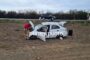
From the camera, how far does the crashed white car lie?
83.3ft

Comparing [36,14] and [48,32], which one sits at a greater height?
[48,32]

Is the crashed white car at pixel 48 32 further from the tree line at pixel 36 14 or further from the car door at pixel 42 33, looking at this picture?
the tree line at pixel 36 14

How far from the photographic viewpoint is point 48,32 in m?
26.0

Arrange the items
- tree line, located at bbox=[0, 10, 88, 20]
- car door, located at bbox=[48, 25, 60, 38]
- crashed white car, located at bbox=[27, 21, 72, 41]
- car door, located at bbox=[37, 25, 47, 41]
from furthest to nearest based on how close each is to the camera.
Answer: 1. tree line, located at bbox=[0, 10, 88, 20]
2. car door, located at bbox=[48, 25, 60, 38]
3. crashed white car, located at bbox=[27, 21, 72, 41]
4. car door, located at bbox=[37, 25, 47, 41]

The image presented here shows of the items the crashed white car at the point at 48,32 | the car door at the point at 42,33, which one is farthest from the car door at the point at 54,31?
the car door at the point at 42,33

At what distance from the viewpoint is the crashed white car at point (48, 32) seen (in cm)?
2538

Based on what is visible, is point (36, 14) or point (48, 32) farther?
point (36, 14)

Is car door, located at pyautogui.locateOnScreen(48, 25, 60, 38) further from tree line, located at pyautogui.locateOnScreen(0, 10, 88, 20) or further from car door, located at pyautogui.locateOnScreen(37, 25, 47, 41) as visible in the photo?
tree line, located at pyautogui.locateOnScreen(0, 10, 88, 20)

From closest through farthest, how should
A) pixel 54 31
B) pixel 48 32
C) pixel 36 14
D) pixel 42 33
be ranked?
pixel 42 33 → pixel 48 32 → pixel 54 31 → pixel 36 14

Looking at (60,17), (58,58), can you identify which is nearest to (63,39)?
(58,58)

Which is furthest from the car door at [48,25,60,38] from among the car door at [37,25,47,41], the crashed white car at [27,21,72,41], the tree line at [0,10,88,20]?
the tree line at [0,10,88,20]

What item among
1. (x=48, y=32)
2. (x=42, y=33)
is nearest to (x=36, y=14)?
(x=48, y=32)

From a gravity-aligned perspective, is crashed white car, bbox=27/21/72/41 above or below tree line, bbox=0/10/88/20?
above

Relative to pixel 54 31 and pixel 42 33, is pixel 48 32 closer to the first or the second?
pixel 54 31
